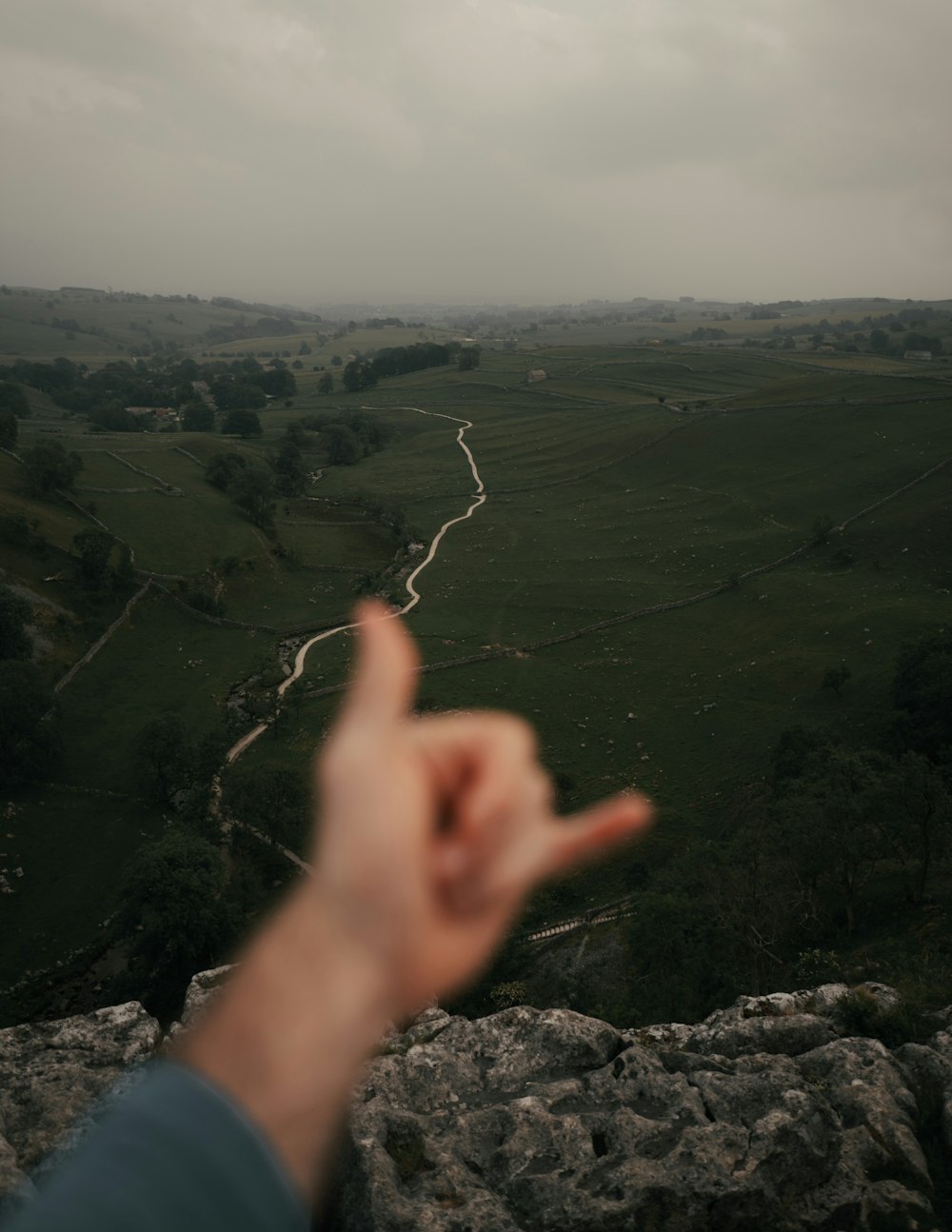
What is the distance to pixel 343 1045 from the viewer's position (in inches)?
164

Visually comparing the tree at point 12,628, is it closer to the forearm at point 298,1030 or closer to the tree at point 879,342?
the forearm at point 298,1030

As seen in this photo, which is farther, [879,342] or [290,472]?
[879,342]

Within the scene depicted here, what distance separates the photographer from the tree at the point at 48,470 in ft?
216

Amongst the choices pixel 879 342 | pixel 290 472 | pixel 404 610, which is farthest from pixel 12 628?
pixel 879 342

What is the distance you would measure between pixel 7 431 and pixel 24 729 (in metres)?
51.4

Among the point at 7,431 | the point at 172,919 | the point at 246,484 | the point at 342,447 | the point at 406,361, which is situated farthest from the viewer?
the point at 406,361

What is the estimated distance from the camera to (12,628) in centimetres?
4462

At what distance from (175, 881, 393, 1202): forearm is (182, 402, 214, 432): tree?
13290 cm

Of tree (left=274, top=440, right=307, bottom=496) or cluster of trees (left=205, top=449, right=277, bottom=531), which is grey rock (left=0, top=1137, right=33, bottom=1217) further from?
tree (left=274, top=440, right=307, bottom=496)

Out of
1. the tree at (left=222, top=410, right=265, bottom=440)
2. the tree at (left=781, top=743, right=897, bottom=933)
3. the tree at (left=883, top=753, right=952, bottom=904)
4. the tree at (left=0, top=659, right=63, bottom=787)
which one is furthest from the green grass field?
the tree at (left=222, top=410, right=265, bottom=440)

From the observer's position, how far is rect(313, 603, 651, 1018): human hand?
422cm

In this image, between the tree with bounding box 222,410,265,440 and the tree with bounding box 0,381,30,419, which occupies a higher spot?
the tree with bounding box 0,381,30,419

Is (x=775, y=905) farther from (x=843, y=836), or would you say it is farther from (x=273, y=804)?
(x=273, y=804)

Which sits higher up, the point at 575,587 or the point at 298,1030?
the point at 298,1030
